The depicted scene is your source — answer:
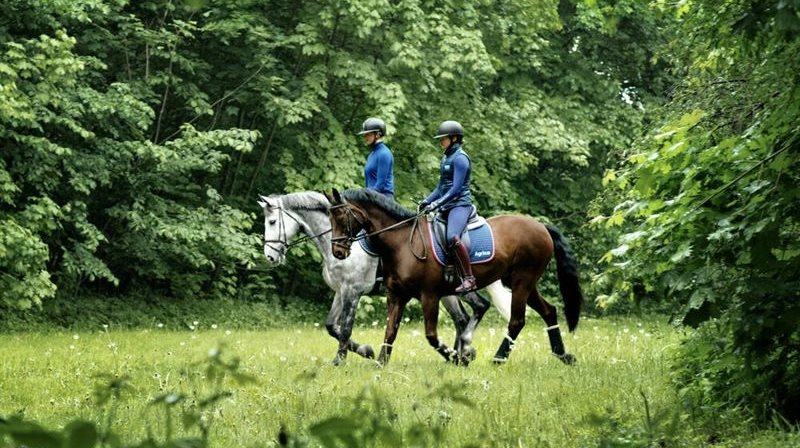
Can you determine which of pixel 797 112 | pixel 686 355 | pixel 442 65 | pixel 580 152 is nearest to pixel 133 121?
pixel 442 65

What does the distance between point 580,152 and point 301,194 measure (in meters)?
14.6

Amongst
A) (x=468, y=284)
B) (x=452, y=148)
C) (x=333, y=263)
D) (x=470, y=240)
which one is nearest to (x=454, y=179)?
(x=452, y=148)

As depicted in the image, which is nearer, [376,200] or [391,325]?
[391,325]

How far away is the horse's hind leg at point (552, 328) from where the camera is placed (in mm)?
10969

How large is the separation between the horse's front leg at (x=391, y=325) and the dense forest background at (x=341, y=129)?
268cm

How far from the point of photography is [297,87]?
22531 mm

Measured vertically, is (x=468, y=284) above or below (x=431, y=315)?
above

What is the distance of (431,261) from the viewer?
36.3ft

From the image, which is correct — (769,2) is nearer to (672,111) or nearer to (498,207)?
(672,111)

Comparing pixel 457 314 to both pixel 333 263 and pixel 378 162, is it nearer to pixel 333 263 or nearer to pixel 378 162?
pixel 333 263

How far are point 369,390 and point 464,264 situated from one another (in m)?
3.24

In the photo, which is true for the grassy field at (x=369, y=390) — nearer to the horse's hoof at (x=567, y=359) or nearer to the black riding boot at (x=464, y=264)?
the horse's hoof at (x=567, y=359)

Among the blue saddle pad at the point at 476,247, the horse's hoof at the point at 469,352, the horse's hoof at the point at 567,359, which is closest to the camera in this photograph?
the horse's hoof at the point at 567,359

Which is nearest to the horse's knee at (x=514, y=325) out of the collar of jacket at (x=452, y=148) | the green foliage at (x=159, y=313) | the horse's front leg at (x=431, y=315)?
the horse's front leg at (x=431, y=315)
